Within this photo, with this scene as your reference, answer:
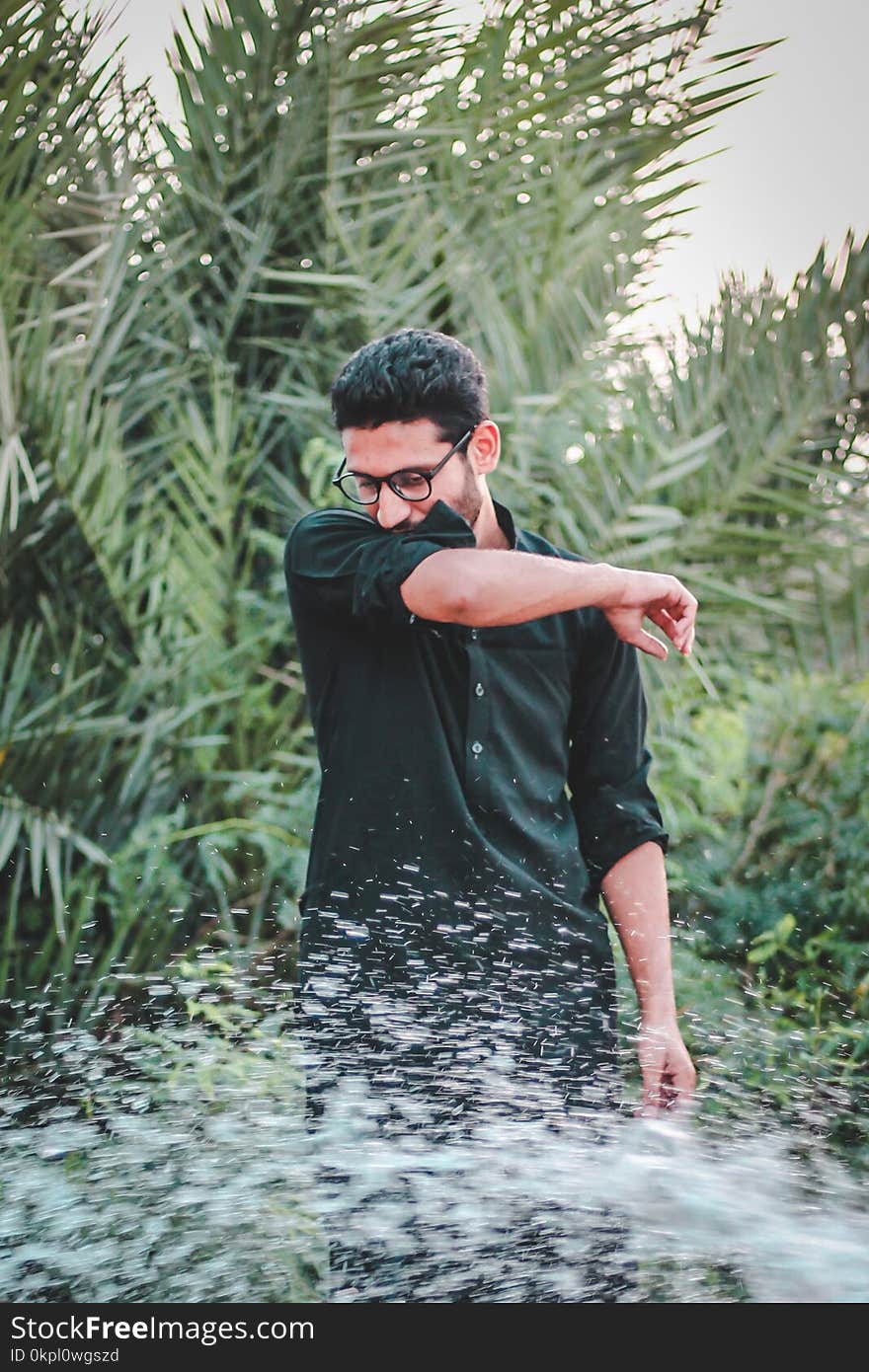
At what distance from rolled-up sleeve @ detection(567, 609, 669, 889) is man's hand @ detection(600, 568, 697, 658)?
0.31 feet

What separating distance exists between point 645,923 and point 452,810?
333mm

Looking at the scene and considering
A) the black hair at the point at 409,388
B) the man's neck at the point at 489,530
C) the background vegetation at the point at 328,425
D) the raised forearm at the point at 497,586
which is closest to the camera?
the raised forearm at the point at 497,586

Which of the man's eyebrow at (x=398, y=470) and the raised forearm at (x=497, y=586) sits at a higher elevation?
the man's eyebrow at (x=398, y=470)

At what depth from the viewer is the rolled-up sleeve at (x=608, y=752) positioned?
1859 mm

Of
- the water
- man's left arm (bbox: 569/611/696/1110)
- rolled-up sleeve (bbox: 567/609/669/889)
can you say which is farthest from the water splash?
rolled-up sleeve (bbox: 567/609/669/889)

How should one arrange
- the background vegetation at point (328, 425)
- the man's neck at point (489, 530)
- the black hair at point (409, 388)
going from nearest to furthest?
the black hair at point (409, 388) < the man's neck at point (489, 530) < the background vegetation at point (328, 425)

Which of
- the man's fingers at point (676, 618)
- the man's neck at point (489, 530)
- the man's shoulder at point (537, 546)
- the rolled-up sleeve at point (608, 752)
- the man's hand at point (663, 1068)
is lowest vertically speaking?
the man's hand at point (663, 1068)

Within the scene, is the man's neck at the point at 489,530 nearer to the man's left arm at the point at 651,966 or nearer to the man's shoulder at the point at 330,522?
the man's shoulder at the point at 330,522

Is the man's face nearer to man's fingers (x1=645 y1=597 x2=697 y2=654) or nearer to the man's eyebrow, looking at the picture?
the man's eyebrow

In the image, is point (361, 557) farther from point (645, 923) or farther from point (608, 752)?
point (645, 923)

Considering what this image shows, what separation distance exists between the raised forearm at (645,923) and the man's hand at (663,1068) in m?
0.02

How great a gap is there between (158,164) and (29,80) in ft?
1.36

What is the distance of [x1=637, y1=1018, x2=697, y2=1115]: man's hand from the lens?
5.95ft

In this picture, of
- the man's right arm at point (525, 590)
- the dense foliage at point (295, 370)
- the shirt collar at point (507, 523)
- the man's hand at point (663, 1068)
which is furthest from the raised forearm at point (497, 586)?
the dense foliage at point (295, 370)
